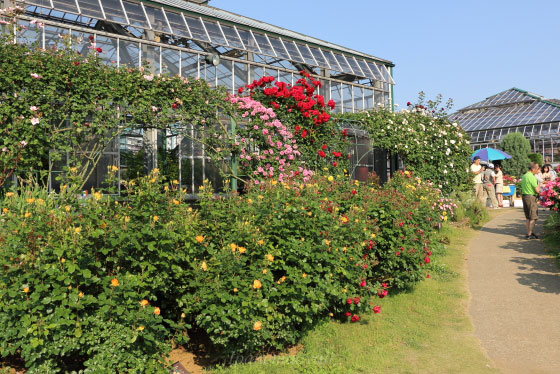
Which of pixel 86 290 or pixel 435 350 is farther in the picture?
pixel 435 350

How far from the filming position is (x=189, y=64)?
13305 millimetres

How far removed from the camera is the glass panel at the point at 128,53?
1199cm

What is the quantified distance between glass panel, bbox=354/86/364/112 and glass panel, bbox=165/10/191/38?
711 centimetres

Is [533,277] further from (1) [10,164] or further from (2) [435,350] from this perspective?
(1) [10,164]

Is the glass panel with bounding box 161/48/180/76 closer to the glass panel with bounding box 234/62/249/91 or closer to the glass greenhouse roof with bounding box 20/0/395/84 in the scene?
the glass greenhouse roof with bounding box 20/0/395/84

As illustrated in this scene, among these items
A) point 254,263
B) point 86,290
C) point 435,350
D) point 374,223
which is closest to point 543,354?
point 435,350

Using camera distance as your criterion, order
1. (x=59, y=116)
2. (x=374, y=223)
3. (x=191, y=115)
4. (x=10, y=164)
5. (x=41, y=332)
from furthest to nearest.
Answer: (x=191, y=115)
(x=59, y=116)
(x=10, y=164)
(x=374, y=223)
(x=41, y=332)

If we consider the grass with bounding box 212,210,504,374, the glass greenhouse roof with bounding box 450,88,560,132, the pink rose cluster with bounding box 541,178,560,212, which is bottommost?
the grass with bounding box 212,210,504,374

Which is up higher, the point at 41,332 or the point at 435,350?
the point at 41,332

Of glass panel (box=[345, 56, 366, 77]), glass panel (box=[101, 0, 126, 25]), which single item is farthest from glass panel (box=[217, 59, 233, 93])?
glass panel (box=[345, 56, 366, 77])

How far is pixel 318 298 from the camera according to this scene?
439cm

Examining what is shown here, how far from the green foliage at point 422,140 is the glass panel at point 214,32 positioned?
17.1 ft

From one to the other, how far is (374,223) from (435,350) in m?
1.59

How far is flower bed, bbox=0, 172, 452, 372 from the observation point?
10.8 ft
